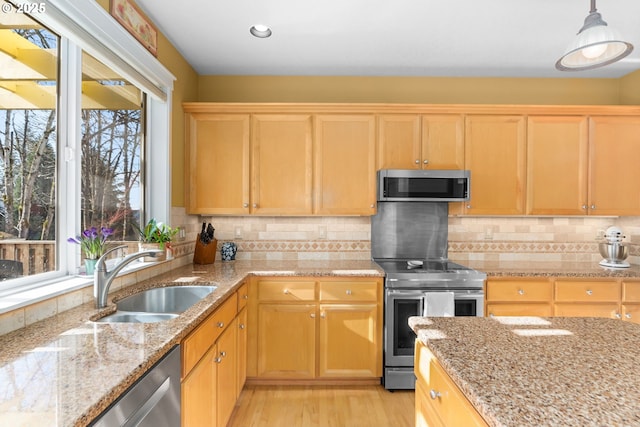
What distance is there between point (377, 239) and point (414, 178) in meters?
0.70

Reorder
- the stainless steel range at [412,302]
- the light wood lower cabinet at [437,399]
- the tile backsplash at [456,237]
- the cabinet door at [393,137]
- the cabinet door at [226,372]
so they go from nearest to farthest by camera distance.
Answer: the light wood lower cabinet at [437,399] → the cabinet door at [226,372] → the stainless steel range at [412,302] → the cabinet door at [393,137] → the tile backsplash at [456,237]

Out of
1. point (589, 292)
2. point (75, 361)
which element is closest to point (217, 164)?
point (75, 361)

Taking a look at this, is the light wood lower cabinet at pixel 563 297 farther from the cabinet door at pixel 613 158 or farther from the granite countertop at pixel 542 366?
the granite countertop at pixel 542 366

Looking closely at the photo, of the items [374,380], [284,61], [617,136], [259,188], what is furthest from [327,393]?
[617,136]

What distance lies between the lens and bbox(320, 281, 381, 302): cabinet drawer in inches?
110

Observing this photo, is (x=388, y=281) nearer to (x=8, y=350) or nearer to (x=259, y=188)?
(x=259, y=188)

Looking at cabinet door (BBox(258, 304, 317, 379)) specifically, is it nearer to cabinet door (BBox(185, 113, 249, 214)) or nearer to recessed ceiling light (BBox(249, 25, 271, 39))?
cabinet door (BBox(185, 113, 249, 214))

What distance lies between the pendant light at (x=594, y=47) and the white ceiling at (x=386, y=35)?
747mm

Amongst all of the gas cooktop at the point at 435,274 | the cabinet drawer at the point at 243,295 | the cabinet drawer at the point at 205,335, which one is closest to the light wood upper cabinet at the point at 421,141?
the gas cooktop at the point at 435,274

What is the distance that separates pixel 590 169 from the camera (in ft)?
10.3

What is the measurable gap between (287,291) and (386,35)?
2.05m

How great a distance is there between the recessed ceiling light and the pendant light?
185cm

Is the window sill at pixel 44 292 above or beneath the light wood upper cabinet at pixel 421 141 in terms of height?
beneath

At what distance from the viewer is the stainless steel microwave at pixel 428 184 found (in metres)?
3.04
